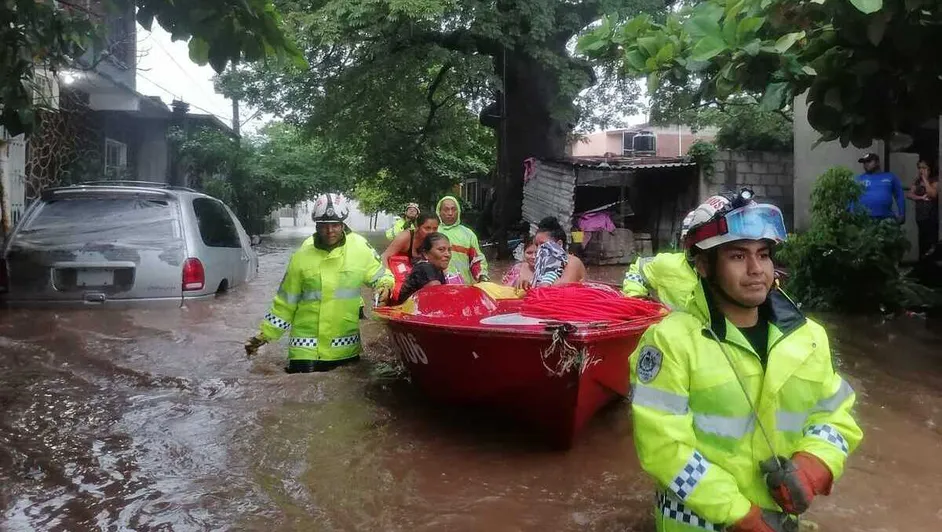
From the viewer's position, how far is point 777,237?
2.26 metres

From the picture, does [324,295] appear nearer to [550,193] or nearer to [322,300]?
[322,300]

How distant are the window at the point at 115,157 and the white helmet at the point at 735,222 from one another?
15622 mm

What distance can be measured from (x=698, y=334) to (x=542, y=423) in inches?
98.7

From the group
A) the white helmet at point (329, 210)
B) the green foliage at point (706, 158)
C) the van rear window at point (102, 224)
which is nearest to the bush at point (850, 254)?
the white helmet at point (329, 210)

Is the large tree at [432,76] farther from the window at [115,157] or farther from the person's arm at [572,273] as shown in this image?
the person's arm at [572,273]

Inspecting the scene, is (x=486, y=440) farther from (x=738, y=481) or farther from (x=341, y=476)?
(x=738, y=481)

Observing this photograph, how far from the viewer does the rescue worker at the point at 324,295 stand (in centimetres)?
555

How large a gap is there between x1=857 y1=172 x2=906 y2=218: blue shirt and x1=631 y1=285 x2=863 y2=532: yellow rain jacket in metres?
7.53

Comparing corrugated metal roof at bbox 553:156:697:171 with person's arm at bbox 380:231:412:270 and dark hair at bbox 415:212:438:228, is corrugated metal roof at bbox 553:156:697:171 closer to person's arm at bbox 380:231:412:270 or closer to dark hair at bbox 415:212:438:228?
person's arm at bbox 380:231:412:270

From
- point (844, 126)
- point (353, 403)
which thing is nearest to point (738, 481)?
point (844, 126)

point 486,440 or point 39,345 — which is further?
point 39,345

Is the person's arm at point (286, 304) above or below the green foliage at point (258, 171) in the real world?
below

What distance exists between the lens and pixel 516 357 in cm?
425

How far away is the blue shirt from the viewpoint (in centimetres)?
886
